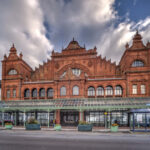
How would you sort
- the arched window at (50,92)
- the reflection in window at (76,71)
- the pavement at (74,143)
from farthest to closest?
the reflection in window at (76,71) < the arched window at (50,92) < the pavement at (74,143)

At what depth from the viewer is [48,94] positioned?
37469 millimetres

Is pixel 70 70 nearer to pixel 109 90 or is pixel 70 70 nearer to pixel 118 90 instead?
pixel 109 90

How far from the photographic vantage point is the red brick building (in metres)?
33.5

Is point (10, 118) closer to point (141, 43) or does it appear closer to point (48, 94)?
point (48, 94)

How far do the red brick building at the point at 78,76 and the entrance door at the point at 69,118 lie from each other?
21 centimetres

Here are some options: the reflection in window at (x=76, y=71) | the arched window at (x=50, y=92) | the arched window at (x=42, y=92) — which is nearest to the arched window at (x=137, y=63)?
the reflection in window at (x=76, y=71)

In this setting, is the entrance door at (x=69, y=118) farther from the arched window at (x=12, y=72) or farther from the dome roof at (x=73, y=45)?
the arched window at (x=12, y=72)

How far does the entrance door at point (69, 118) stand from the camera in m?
33.0

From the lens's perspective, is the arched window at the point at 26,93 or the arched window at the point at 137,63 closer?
the arched window at the point at 137,63

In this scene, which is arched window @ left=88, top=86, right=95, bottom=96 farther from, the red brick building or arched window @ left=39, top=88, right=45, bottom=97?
arched window @ left=39, top=88, right=45, bottom=97

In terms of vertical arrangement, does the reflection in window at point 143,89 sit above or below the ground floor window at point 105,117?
above

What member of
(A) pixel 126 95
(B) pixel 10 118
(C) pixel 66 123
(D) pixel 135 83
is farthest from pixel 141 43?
(B) pixel 10 118

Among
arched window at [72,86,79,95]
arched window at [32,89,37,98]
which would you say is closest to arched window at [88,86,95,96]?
arched window at [72,86,79,95]

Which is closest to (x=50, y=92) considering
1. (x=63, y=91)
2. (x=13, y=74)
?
(x=63, y=91)
